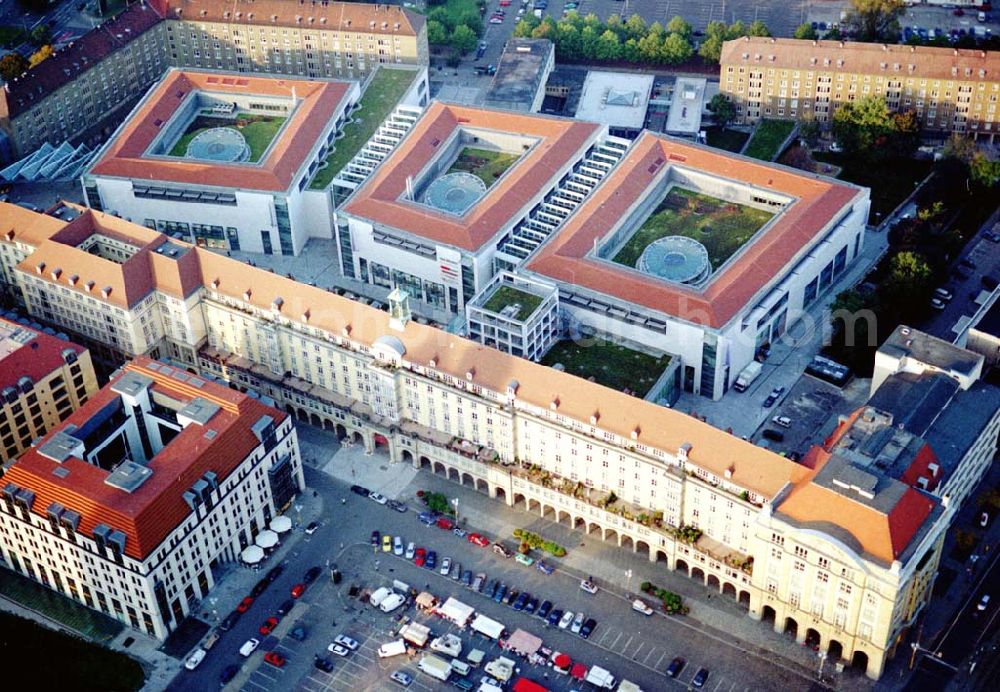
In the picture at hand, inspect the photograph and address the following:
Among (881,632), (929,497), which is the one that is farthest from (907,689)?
(929,497)

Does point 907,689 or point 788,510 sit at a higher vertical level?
point 788,510

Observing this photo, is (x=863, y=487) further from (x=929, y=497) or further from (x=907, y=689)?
(x=907, y=689)

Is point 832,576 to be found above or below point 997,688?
above

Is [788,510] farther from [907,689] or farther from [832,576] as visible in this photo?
[907,689]

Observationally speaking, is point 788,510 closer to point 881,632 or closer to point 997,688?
point 881,632

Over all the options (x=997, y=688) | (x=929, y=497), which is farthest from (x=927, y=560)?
(x=997, y=688)

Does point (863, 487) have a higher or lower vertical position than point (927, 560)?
higher

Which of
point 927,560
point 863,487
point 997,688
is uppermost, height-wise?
point 863,487

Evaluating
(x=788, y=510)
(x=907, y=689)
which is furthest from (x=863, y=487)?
(x=907, y=689)
